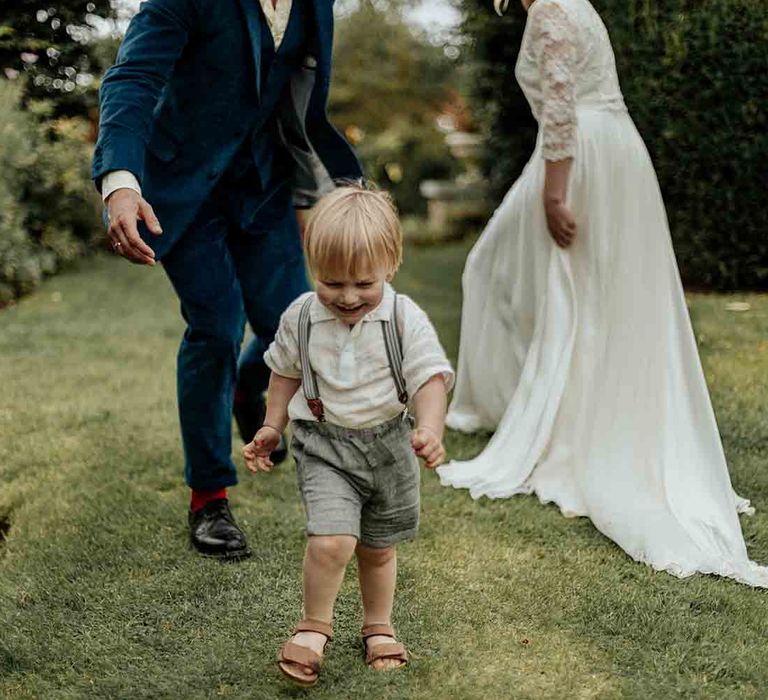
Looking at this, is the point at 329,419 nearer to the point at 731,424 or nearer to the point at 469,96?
the point at 731,424

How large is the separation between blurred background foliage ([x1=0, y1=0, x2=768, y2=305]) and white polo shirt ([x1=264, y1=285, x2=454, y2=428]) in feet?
15.8

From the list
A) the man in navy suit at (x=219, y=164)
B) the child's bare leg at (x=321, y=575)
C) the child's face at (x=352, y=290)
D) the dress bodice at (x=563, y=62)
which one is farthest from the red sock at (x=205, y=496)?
the dress bodice at (x=563, y=62)

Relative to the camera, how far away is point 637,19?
710 centimetres

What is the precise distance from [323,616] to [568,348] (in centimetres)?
187

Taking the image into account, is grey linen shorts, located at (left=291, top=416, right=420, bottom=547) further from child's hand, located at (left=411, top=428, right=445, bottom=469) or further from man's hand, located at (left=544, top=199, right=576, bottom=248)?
man's hand, located at (left=544, top=199, right=576, bottom=248)

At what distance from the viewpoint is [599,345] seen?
4156 millimetres

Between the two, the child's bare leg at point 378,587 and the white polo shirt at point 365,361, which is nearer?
the white polo shirt at point 365,361

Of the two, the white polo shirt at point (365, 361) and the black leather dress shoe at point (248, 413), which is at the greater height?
the white polo shirt at point (365, 361)

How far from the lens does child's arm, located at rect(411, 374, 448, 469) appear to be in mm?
2438

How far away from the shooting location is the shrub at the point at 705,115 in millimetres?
6758

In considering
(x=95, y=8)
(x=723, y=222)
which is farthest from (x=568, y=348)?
(x=95, y=8)

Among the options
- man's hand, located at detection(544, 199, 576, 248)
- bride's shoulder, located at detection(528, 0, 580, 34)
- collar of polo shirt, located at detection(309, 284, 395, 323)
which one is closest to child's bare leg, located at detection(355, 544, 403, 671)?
collar of polo shirt, located at detection(309, 284, 395, 323)

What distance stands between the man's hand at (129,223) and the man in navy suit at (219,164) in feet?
0.16

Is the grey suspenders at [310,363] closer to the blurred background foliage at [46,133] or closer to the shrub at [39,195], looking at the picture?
the blurred background foliage at [46,133]
